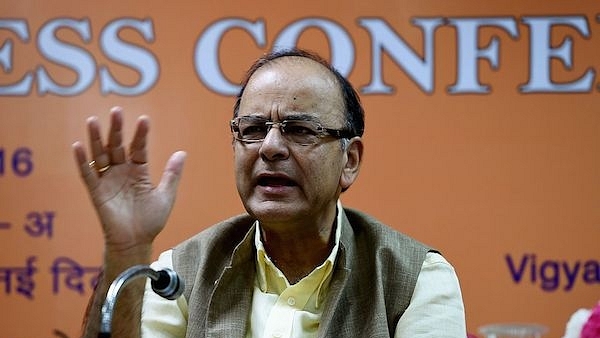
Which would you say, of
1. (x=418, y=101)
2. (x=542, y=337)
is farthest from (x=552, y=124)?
(x=542, y=337)

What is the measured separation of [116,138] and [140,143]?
44 mm

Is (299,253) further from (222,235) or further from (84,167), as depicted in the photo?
(84,167)

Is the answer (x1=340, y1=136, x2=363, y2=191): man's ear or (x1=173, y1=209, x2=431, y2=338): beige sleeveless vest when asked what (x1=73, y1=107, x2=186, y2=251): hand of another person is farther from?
(x1=340, y1=136, x2=363, y2=191): man's ear

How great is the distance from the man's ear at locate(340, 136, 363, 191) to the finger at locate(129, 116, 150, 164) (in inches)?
19.7

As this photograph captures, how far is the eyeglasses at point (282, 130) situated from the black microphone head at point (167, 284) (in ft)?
1.78

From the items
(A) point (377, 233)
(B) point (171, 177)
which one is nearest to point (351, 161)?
(A) point (377, 233)

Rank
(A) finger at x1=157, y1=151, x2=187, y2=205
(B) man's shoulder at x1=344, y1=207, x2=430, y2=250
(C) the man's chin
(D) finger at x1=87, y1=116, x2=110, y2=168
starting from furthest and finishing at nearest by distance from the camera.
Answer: (B) man's shoulder at x1=344, y1=207, x2=430, y2=250, (C) the man's chin, (A) finger at x1=157, y1=151, x2=187, y2=205, (D) finger at x1=87, y1=116, x2=110, y2=168

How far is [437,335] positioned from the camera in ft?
5.87

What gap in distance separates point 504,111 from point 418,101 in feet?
0.85

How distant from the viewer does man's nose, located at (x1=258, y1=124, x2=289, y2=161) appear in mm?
1823

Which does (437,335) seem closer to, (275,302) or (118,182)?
(275,302)

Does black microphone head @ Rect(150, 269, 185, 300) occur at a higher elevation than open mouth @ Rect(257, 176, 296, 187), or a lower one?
lower

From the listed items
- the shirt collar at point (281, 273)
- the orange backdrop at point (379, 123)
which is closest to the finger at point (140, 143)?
the shirt collar at point (281, 273)

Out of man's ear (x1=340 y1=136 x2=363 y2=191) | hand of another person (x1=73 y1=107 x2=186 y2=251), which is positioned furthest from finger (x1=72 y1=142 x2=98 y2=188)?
man's ear (x1=340 y1=136 x2=363 y2=191)
